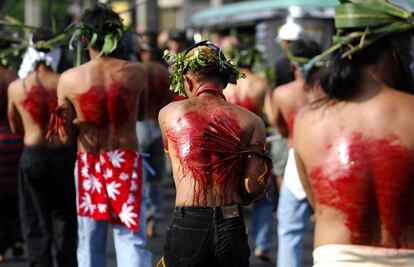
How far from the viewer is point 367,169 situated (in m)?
3.67

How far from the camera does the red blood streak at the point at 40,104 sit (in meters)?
7.26

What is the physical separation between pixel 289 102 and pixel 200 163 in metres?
2.81

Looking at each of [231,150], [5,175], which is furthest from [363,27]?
[5,175]

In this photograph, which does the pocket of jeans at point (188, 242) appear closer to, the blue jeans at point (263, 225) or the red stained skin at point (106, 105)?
the red stained skin at point (106, 105)

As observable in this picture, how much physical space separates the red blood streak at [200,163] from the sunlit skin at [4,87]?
3931mm

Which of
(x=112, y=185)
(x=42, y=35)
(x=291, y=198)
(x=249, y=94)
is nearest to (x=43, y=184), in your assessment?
(x=112, y=185)

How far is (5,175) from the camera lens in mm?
8625

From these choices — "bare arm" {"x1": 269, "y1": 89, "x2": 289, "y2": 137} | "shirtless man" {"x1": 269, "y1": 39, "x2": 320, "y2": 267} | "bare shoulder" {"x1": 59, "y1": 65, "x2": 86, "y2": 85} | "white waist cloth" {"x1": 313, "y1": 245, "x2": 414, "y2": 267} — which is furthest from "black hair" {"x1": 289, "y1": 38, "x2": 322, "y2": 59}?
"white waist cloth" {"x1": 313, "y1": 245, "x2": 414, "y2": 267}

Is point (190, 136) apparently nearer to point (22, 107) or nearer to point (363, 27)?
point (363, 27)

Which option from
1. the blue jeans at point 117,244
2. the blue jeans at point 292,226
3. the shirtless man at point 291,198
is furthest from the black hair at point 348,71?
the blue jeans at point 292,226

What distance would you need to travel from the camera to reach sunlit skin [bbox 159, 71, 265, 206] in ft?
15.5

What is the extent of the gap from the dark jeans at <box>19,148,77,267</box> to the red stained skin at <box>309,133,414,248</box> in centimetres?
380

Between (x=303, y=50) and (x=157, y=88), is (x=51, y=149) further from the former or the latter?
(x=157, y=88)

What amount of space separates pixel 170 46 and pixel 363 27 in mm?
8901
